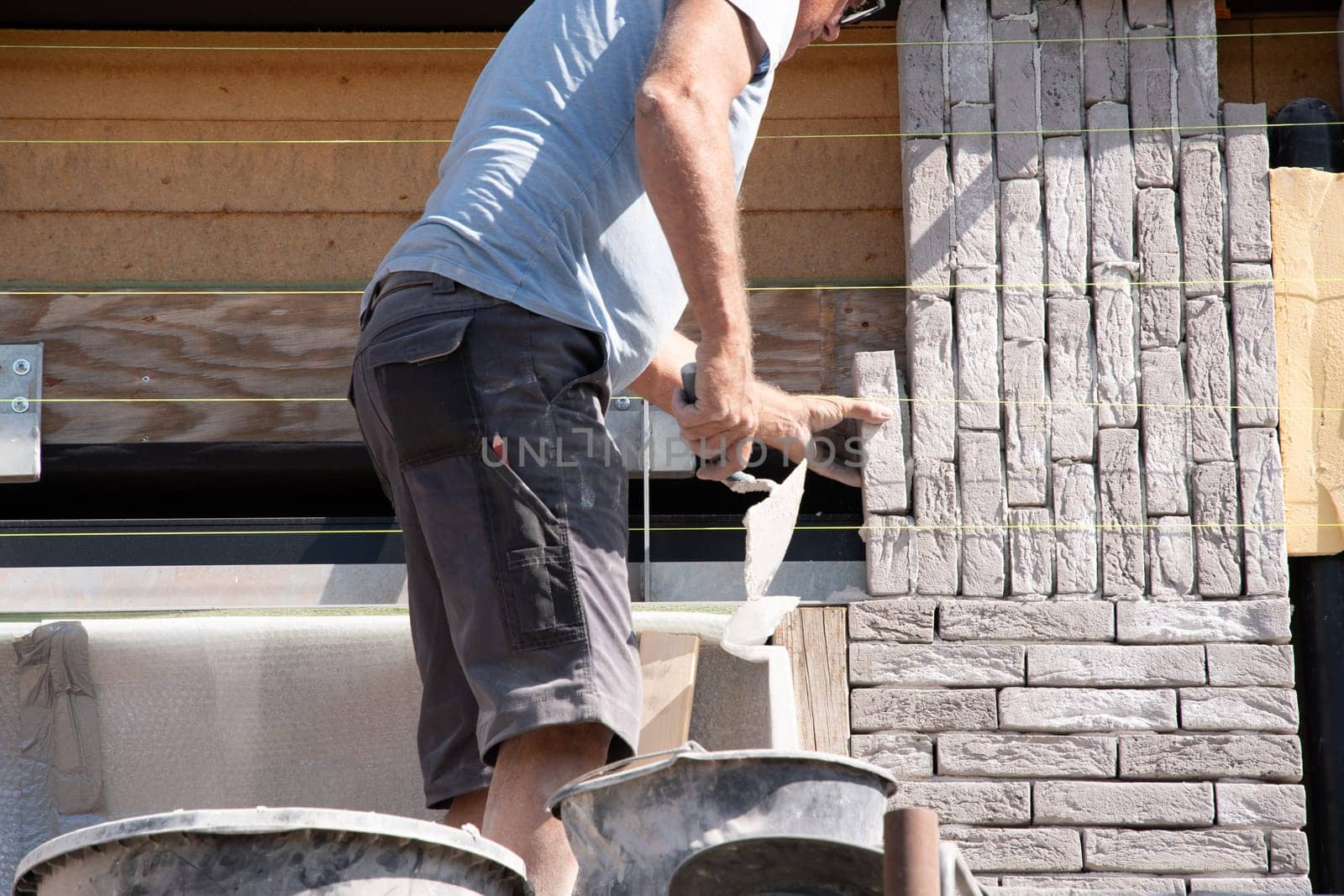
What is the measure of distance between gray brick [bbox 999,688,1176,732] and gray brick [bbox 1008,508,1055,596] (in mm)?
225

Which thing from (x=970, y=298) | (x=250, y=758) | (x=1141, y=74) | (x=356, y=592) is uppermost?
(x=1141, y=74)

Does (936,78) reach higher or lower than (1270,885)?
higher

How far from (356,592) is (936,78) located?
1.79 m

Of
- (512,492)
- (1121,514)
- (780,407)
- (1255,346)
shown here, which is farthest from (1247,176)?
(512,492)

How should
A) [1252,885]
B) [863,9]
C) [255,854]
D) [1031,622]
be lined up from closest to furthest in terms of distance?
[255,854] → [863,9] → [1252,885] → [1031,622]

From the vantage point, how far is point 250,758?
2781 millimetres

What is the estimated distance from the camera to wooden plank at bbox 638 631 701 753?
2.66 m

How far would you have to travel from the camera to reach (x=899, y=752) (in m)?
3.03

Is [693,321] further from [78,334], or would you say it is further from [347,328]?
[78,334]

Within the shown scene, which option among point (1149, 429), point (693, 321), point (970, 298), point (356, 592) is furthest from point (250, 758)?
point (1149, 429)

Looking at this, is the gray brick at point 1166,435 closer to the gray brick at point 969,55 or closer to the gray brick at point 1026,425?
the gray brick at point 1026,425

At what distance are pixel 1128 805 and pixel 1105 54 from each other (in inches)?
66.1

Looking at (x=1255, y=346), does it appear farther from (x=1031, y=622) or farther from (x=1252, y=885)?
(x=1252, y=885)

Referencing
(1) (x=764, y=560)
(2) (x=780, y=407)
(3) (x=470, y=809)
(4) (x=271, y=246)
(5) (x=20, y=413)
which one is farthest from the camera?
(4) (x=271, y=246)
